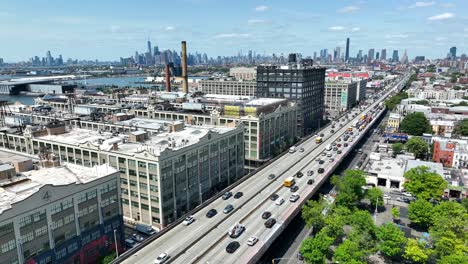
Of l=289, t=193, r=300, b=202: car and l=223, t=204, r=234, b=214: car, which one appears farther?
l=289, t=193, r=300, b=202: car

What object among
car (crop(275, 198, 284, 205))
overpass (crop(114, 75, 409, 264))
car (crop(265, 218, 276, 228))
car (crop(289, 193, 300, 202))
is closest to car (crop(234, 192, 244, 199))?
overpass (crop(114, 75, 409, 264))

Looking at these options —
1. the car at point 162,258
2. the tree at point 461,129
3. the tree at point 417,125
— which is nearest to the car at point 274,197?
the car at point 162,258

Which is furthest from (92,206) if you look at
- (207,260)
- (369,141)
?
(369,141)

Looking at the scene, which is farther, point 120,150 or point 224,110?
point 224,110

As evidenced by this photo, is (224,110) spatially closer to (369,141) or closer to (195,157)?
(195,157)

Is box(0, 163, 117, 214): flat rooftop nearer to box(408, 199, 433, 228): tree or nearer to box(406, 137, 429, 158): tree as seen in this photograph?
box(408, 199, 433, 228): tree

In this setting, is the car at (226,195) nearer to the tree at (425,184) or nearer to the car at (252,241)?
the car at (252,241)

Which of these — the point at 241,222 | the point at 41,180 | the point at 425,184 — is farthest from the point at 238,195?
the point at 425,184
